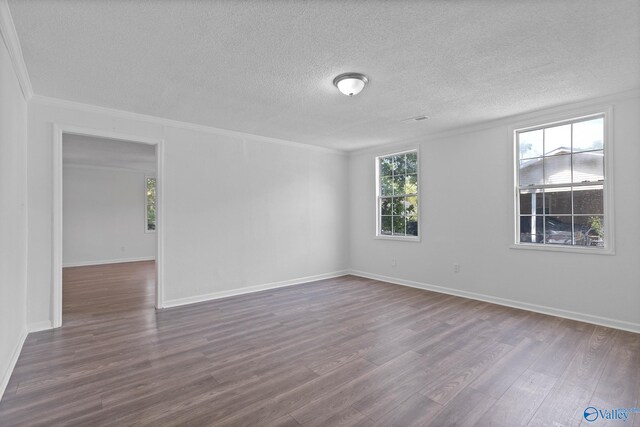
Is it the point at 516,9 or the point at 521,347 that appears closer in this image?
the point at 516,9

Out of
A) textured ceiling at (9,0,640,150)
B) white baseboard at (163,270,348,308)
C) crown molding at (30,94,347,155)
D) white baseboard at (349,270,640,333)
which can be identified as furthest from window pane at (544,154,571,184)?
white baseboard at (163,270,348,308)

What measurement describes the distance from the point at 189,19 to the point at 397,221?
4647 mm

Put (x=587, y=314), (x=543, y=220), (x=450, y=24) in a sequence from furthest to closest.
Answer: (x=543, y=220), (x=587, y=314), (x=450, y=24)

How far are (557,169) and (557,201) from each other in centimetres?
41

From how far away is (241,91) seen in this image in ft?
11.0

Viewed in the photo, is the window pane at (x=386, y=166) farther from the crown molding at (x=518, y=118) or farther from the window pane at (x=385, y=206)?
the window pane at (x=385, y=206)

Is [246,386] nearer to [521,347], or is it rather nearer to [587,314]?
[521,347]

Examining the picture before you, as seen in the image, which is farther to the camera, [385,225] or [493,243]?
[385,225]

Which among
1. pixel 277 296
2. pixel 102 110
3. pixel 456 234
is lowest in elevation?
pixel 277 296

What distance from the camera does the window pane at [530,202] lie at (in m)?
4.10

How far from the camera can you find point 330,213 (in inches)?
248

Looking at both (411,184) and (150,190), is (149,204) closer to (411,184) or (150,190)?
(150,190)

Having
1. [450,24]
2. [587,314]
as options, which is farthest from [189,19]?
[587,314]

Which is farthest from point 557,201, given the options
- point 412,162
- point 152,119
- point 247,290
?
point 152,119
